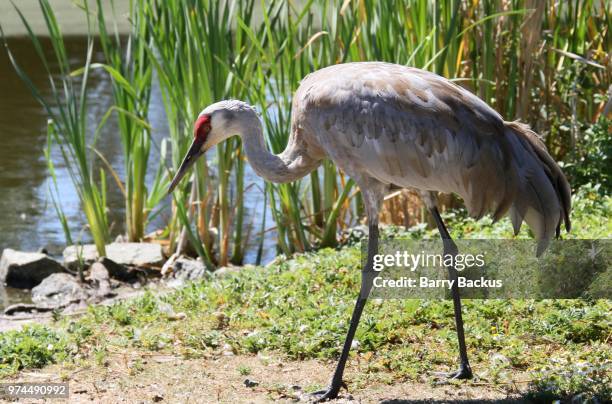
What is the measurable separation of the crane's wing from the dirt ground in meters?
0.84

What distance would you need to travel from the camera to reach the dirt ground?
4523mm

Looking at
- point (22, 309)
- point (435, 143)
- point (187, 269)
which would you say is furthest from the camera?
point (187, 269)

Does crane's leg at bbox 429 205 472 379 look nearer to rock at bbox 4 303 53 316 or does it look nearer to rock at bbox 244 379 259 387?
rock at bbox 244 379 259 387

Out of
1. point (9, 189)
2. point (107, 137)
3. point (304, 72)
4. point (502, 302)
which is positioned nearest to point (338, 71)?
point (502, 302)

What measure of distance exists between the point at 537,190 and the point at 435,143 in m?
0.51

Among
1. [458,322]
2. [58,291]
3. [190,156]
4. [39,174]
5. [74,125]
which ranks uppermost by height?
[190,156]

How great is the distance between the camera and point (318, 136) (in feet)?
15.9

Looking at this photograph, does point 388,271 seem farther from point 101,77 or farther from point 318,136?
point 101,77

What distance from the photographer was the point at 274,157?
5141 millimetres

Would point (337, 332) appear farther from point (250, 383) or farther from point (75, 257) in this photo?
point (75, 257)

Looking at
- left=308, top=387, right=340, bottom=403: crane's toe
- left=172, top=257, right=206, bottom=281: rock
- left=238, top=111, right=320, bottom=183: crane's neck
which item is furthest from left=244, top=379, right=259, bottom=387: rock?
left=172, top=257, right=206, bottom=281: rock

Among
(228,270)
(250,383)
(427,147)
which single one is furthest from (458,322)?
(228,270)

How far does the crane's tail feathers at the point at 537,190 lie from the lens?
4457 millimetres

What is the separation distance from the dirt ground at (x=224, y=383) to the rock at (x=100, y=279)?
1.92m
